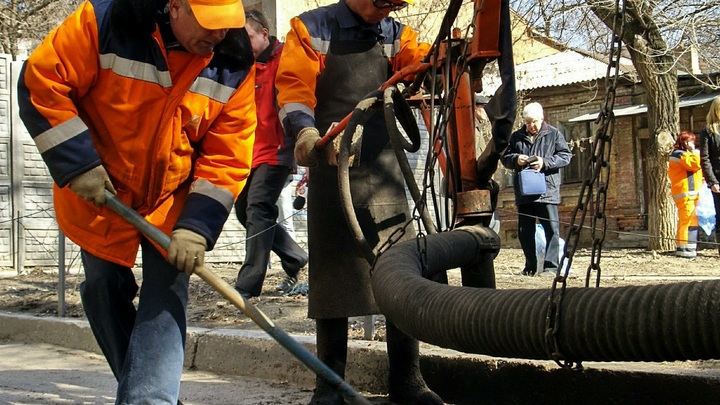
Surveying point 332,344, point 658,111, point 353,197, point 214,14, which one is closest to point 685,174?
point 658,111

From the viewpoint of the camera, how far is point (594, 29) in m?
14.7

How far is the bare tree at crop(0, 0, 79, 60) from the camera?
17.9 metres

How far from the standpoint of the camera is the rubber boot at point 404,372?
394 centimetres

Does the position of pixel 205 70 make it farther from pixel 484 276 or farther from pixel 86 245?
pixel 484 276

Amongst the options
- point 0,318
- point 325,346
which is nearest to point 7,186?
point 0,318

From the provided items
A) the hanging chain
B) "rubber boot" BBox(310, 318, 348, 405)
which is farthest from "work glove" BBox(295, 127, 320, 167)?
the hanging chain

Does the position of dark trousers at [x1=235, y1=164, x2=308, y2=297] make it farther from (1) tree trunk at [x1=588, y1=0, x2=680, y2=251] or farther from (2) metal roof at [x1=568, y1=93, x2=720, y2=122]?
(2) metal roof at [x1=568, y1=93, x2=720, y2=122]

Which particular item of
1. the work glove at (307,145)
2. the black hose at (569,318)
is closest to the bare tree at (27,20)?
the work glove at (307,145)

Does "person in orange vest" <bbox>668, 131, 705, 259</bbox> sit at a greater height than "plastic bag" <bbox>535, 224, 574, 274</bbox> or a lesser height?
greater

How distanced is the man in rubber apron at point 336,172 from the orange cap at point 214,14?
2.97 feet

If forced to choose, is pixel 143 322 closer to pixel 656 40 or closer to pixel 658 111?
pixel 656 40

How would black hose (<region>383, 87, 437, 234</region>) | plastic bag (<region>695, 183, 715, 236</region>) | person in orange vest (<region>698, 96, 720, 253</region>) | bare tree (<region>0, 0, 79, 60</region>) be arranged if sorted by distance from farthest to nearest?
1. bare tree (<region>0, 0, 79, 60</region>)
2. plastic bag (<region>695, 183, 715, 236</region>)
3. person in orange vest (<region>698, 96, 720, 253</region>)
4. black hose (<region>383, 87, 437, 234</region>)

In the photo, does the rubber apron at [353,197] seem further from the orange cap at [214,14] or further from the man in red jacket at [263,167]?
the man in red jacket at [263,167]

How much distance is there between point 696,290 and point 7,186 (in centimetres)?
987
